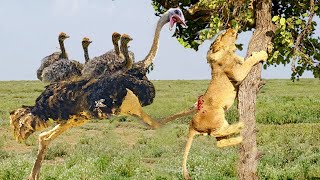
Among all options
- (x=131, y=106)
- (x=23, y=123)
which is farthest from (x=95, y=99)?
(x=23, y=123)

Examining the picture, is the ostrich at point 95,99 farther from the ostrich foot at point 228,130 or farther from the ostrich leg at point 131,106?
the ostrich foot at point 228,130

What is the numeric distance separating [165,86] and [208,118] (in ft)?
158

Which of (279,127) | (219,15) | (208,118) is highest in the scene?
(219,15)

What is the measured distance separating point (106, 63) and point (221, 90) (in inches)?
46.3

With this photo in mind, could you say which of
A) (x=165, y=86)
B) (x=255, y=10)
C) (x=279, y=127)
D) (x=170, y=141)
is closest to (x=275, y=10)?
(x=255, y=10)

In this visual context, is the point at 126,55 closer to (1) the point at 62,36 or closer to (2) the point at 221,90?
(2) the point at 221,90

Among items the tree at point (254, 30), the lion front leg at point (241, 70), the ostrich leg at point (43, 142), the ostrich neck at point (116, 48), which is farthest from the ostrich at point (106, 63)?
the tree at point (254, 30)

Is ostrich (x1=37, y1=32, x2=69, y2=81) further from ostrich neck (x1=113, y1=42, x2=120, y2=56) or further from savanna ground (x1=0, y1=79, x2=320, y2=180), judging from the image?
savanna ground (x1=0, y1=79, x2=320, y2=180)

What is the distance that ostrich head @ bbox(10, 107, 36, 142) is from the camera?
20.4 ft

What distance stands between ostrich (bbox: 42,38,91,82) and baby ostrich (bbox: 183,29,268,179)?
137 centimetres

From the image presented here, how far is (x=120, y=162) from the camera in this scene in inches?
611

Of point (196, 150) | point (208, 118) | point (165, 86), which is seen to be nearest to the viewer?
point (208, 118)

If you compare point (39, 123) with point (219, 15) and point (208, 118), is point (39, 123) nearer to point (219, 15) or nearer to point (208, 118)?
point (208, 118)

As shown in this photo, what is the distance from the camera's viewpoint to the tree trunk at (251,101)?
28.1ft
